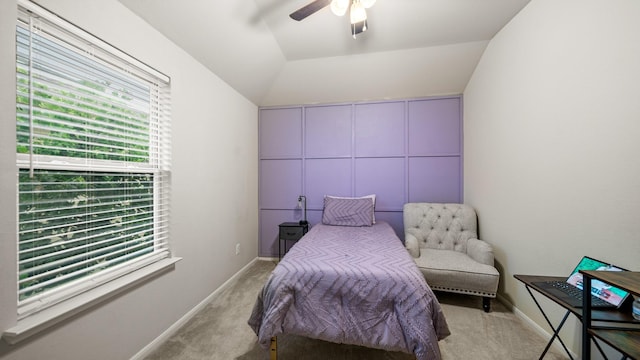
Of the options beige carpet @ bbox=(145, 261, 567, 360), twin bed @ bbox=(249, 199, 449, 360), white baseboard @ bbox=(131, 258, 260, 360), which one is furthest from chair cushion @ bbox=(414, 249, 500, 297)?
white baseboard @ bbox=(131, 258, 260, 360)

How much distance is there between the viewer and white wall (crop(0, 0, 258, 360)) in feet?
3.08

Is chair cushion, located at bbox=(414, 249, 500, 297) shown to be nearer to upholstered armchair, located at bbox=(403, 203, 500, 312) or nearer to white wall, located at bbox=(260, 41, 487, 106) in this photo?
upholstered armchair, located at bbox=(403, 203, 500, 312)

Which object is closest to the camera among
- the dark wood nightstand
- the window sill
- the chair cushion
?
the window sill

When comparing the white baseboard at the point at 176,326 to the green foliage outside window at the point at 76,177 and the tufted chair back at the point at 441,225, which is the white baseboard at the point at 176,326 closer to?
the green foliage outside window at the point at 76,177

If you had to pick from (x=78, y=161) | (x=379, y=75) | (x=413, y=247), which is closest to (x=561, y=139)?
(x=413, y=247)

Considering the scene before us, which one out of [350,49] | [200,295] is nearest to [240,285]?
[200,295]

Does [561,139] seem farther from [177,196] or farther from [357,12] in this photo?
[177,196]

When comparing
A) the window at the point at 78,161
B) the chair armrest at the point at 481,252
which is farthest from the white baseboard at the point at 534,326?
the window at the point at 78,161

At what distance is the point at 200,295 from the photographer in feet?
6.83

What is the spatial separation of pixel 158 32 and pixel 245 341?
2.41 metres

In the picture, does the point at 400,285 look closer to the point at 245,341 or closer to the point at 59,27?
the point at 245,341

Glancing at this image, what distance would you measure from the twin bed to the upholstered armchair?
31.7 inches

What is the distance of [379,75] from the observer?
286 cm

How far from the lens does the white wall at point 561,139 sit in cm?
119
